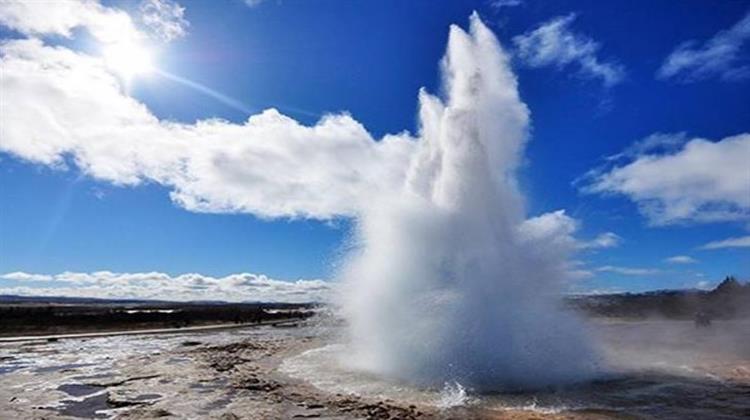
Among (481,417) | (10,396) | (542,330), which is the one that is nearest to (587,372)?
(542,330)

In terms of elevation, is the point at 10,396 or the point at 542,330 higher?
the point at 542,330

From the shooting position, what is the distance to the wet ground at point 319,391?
1391 cm

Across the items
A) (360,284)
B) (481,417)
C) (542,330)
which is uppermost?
(360,284)

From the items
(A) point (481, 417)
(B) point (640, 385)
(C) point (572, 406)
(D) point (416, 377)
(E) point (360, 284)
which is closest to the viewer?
(A) point (481, 417)

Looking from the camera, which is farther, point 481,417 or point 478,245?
point 478,245

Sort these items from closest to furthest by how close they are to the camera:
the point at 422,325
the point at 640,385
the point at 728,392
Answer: the point at 728,392 → the point at 640,385 → the point at 422,325

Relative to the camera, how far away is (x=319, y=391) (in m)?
17.1

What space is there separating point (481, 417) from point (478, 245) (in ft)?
27.3

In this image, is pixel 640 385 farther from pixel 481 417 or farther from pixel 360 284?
pixel 360 284

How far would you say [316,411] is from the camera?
46.7ft

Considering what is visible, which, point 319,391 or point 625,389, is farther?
point 319,391

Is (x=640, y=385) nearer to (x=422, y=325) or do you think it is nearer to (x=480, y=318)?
(x=480, y=318)

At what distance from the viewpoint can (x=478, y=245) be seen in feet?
67.0

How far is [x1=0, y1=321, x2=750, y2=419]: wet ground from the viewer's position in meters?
13.9
